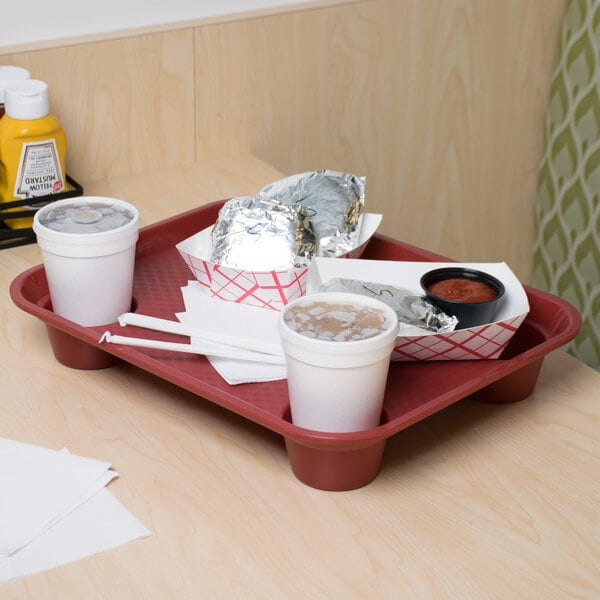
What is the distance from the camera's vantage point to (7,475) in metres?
0.94

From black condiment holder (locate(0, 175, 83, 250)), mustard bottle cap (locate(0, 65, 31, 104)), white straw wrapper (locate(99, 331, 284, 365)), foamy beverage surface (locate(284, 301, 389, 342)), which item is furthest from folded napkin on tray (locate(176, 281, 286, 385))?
mustard bottle cap (locate(0, 65, 31, 104))

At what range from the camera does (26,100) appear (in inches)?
53.9

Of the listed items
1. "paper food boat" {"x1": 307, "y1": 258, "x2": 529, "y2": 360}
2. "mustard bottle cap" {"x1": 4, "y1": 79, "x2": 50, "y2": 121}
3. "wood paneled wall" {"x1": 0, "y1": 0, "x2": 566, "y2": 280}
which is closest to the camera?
"paper food boat" {"x1": 307, "y1": 258, "x2": 529, "y2": 360}

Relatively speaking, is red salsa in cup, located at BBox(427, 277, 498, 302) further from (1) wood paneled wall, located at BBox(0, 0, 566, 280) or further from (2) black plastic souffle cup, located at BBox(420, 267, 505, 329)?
(1) wood paneled wall, located at BBox(0, 0, 566, 280)

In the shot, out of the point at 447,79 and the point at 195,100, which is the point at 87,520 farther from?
the point at 447,79

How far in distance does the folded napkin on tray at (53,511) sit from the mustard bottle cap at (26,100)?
581mm

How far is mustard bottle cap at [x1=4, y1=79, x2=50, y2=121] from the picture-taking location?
4.49ft

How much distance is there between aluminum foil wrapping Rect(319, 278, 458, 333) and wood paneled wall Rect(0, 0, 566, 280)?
0.72m

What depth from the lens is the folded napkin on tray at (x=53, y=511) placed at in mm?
847

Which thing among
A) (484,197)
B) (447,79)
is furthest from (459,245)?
(447,79)

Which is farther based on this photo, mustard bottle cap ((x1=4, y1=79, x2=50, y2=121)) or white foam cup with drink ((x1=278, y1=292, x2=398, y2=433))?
mustard bottle cap ((x1=4, y1=79, x2=50, y2=121))

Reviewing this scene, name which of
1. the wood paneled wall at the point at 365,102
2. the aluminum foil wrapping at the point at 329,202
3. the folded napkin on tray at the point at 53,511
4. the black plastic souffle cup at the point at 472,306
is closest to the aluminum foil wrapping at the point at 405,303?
the black plastic souffle cup at the point at 472,306

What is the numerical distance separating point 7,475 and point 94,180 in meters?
0.83

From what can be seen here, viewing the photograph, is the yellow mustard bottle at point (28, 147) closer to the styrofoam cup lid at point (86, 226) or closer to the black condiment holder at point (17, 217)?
the black condiment holder at point (17, 217)
